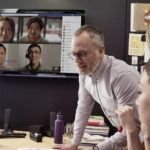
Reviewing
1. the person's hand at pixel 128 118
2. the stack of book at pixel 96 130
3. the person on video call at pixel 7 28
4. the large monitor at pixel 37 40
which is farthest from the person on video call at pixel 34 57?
the person's hand at pixel 128 118

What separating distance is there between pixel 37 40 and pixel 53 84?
18.2 inches

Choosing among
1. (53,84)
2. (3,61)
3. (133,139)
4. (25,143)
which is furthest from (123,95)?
(3,61)

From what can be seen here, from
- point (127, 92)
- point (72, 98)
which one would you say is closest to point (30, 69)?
point (72, 98)

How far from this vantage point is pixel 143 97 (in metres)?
1.03

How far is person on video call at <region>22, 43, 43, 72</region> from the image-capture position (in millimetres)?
2441

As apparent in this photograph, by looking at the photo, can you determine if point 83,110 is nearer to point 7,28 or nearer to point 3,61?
point 3,61

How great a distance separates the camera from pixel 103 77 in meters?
1.71

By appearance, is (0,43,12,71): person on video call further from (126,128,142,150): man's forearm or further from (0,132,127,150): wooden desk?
(126,128,142,150): man's forearm

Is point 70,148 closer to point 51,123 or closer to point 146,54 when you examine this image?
point 51,123

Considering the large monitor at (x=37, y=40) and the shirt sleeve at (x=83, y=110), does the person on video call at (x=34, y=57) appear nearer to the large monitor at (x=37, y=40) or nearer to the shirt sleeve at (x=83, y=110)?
the large monitor at (x=37, y=40)

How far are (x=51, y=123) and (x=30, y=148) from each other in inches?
20.7

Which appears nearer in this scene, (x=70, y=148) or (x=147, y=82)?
(x=147, y=82)

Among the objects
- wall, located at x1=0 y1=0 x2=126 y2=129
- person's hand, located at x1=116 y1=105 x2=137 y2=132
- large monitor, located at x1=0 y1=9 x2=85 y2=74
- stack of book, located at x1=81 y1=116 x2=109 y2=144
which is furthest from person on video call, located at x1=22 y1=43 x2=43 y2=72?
person's hand, located at x1=116 y1=105 x2=137 y2=132

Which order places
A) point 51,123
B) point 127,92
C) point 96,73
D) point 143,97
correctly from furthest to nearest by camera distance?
point 51,123 < point 96,73 < point 127,92 < point 143,97
